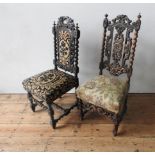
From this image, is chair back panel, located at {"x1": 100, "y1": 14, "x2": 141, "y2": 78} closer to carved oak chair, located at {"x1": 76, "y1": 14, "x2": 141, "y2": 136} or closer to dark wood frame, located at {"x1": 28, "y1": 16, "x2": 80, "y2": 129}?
carved oak chair, located at {"x1": 76, "y1": 14, "x2": 141, "y2": 136}

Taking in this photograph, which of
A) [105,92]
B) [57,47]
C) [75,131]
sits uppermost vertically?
[57,47]

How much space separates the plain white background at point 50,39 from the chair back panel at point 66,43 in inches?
8.6

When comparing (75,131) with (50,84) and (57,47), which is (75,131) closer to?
(50,84)

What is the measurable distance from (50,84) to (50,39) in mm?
648

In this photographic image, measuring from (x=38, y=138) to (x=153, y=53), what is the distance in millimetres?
1596

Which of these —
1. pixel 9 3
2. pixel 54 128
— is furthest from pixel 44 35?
pixel 54 128

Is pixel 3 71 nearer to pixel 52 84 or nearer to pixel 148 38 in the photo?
pixel 52 84

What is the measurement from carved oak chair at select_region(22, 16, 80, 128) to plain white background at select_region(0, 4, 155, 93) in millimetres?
239

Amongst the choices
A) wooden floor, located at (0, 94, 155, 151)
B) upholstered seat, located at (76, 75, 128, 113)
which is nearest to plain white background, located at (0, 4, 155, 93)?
wooden floor, located at (0, 94, 155, 151)

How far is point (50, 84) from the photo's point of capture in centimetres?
226

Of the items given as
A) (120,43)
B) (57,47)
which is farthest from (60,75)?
(120,43)

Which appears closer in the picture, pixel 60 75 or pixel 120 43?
pixel 120 43

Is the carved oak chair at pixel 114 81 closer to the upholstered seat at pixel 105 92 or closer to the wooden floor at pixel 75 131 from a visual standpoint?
the upholstered seat at pixel 105 92

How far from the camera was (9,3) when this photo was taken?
2467 millimetres
